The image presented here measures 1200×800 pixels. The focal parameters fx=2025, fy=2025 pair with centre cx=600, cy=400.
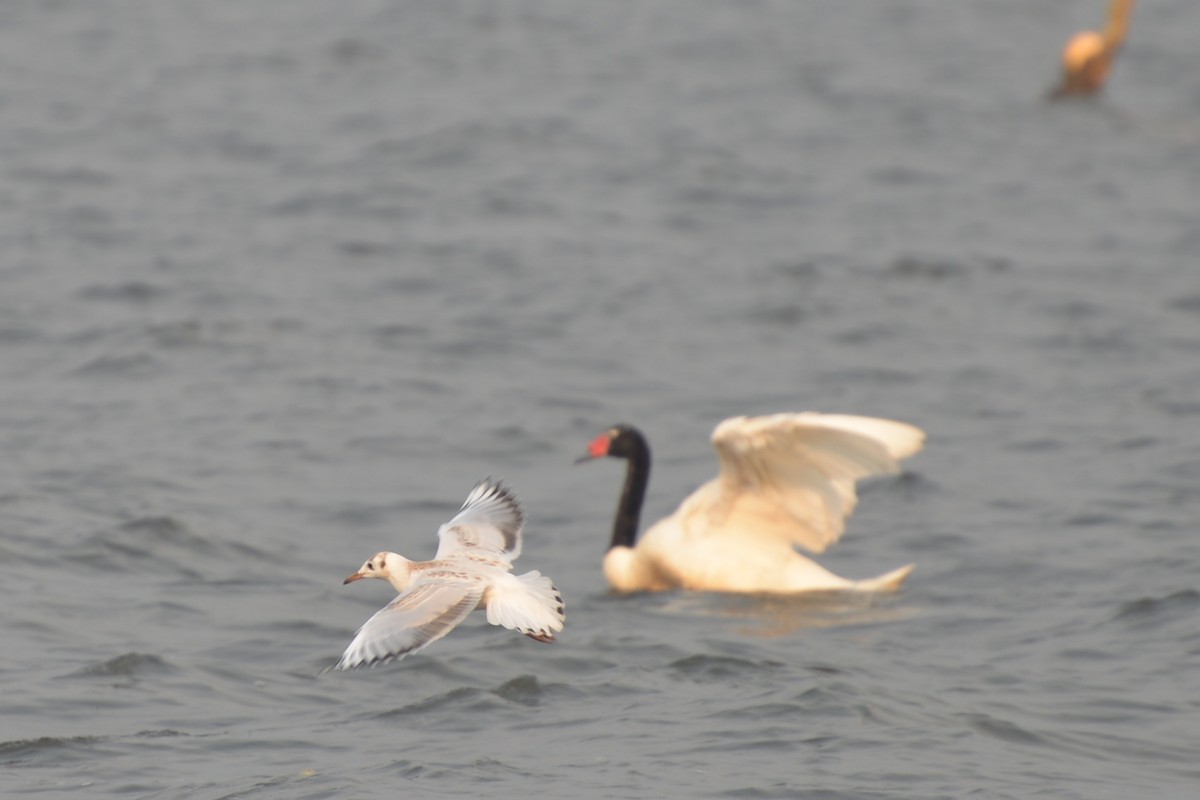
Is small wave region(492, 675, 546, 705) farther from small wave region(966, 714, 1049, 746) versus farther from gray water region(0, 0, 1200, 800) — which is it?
small wave region(966, 714, 1049, 746)

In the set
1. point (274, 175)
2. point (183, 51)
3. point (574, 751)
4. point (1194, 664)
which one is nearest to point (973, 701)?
point (1194, 664)

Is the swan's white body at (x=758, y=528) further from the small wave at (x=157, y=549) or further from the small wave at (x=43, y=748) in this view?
the small wave at (x=43, y=748)

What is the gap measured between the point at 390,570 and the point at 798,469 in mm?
3911

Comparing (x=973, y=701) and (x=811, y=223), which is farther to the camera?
(x=811, y=223)

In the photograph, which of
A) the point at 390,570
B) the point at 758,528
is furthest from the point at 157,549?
the point at 390,570

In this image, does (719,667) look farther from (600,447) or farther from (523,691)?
(600,447)

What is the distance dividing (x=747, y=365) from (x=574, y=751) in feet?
23.4

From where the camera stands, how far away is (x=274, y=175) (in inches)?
749

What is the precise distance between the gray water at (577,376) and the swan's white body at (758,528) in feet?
0.71

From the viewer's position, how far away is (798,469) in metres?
10.4

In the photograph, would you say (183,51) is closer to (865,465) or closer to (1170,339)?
(1170,339)

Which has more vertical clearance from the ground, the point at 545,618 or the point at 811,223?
the point at 811,223

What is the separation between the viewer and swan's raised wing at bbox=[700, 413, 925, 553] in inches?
384

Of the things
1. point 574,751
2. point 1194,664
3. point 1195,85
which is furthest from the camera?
point 1195,85
